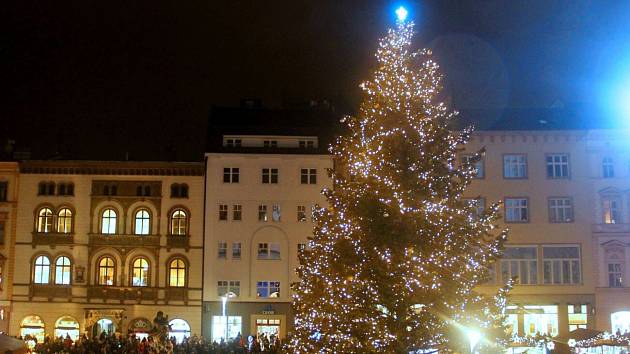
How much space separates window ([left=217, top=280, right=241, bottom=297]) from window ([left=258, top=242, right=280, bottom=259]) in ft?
7.24

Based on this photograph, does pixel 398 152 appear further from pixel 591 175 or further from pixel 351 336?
pixel 591 175

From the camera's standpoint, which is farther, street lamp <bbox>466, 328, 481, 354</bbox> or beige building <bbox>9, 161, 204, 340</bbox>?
beige building <bbox>9, 161, 204, 340</bbox>

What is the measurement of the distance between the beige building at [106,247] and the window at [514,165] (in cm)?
1885

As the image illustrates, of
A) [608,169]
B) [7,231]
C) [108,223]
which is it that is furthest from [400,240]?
[7,231]

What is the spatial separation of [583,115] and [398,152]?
31380mm

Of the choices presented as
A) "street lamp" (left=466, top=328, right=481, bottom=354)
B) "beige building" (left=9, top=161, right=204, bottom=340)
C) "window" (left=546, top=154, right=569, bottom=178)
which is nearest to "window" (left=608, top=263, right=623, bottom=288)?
"window" (left=546, top=154, right=569, bottom=178)

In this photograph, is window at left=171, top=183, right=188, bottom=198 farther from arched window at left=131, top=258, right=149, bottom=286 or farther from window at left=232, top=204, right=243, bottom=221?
arched window at left=131, top=258, right=149, bottom=286

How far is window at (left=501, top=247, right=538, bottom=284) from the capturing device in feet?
155

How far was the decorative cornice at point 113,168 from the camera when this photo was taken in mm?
49969

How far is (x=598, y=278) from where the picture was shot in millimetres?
46938

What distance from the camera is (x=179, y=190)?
5003 centimetres

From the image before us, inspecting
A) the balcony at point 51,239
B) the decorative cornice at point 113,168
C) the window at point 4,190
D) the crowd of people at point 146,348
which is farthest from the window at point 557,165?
the window at point 4,190

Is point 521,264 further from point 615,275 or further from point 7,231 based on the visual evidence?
point 7,231

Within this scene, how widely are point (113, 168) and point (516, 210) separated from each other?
25.1 metres
